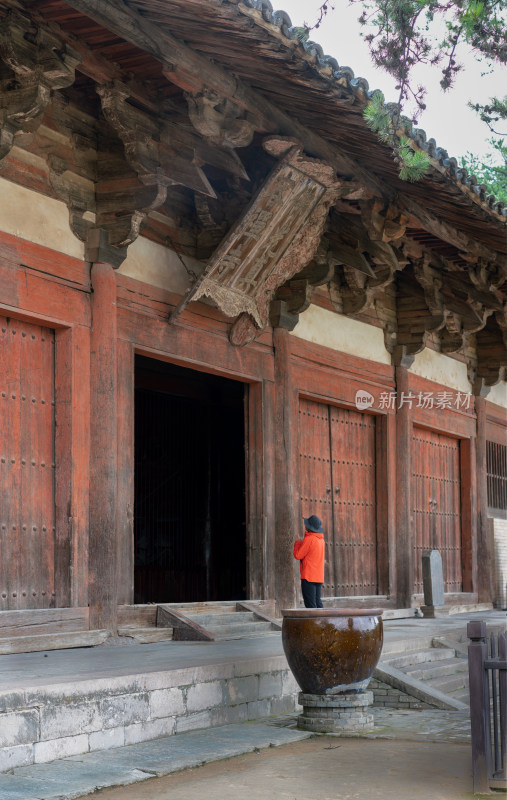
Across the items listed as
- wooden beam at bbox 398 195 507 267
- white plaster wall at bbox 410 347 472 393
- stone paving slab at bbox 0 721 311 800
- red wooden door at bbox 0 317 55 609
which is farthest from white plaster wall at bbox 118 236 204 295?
white plaster wall at bbox 410 347 472 393

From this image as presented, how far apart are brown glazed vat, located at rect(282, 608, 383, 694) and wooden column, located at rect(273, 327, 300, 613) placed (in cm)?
330

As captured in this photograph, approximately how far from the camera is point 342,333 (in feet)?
35.2

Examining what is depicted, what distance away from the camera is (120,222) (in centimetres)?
744

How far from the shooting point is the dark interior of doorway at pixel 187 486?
11758 mm

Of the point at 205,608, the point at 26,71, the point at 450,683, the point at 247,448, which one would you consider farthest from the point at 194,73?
→ the point at 450,683

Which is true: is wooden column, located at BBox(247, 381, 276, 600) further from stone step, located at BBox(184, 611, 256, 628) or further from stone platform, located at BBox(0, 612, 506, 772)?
stone platform, located at BBox(0, 612, 506, 772)

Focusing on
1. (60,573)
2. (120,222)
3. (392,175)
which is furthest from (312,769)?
(392,175)

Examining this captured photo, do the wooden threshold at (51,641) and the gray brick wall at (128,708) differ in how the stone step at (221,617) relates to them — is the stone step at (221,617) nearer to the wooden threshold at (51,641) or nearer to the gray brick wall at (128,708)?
the wooden threshold at (51,641)

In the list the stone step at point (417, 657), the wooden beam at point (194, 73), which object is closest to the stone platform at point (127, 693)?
the stone step at point (417, 657)

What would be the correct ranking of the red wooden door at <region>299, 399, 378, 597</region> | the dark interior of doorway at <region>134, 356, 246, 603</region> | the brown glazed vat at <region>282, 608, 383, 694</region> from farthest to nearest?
the dark interior of doorway at <region>134, 356, 246, 603</region>
the red wooden door at <region>299, 399, 378, 597</region>
the brown glazed vat at <region>282, 608, 383, 694</region>

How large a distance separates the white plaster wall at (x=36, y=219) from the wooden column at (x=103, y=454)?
1.04 ft

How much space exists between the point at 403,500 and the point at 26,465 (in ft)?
18.3

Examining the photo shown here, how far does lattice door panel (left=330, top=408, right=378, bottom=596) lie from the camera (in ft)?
34.9

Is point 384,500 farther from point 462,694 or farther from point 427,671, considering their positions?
point 462,694
